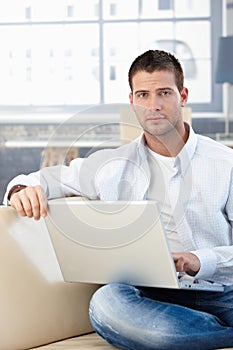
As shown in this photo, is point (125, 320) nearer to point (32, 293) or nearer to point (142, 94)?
point (32, 293)

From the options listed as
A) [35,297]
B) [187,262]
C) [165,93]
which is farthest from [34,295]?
[165,93]

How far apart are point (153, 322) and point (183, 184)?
0.41 metres

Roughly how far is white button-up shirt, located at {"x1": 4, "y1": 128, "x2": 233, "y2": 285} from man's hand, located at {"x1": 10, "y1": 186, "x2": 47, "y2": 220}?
0.11m

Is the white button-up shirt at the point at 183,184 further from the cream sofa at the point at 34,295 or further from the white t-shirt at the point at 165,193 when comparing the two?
the cream sofa at the point at 34,295

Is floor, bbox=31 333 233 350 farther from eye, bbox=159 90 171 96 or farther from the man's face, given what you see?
eye, bbox=159 90 171 96

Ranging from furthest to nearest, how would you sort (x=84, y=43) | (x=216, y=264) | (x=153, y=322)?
1. (x=84, y=43)
2. (x=216, y=264)
3. (x=153, y=322)

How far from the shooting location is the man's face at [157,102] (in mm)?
2123

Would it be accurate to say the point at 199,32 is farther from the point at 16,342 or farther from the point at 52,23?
the point at 16,342

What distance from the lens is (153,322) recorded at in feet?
6.29

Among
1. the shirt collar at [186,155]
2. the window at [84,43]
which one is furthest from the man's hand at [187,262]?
the window at [84,43]

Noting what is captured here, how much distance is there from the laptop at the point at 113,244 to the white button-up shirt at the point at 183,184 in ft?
0.41

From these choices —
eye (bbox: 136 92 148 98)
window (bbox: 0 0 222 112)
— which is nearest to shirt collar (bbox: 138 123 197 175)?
eye (bbox: 136 92 148 98)

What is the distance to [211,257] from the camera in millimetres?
2016

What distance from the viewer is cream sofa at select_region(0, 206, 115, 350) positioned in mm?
1951
